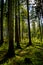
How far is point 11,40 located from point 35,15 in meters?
16.8

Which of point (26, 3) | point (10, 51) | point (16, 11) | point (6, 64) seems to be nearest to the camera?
point (6, 64)

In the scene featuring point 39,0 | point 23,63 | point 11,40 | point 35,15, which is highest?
point 39,0

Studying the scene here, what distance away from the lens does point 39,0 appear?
22.4 m

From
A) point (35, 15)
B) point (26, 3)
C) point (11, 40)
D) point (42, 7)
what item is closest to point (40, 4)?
point (42, 7)

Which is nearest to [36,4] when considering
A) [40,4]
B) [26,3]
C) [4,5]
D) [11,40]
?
[40,4]

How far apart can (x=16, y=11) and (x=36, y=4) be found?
18.7 ft

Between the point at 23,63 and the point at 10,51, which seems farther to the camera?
the point at 10,51

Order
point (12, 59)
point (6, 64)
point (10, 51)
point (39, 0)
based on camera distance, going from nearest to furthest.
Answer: point (6, 64), point (12, 59), point (10, 51), point (39, 0)

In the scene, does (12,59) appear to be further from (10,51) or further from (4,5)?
(4,5)

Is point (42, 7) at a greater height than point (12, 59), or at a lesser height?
greater

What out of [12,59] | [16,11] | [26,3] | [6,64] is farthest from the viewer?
[26,3]

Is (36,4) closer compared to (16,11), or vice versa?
(16,11)

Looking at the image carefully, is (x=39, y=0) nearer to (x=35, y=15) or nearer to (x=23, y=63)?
(x=35, y=15)

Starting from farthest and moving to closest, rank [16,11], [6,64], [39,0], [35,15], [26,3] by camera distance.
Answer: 1. [35,15]
2. [39,0]
3. [26,3]
4. [16,11]
5. [6,64]
